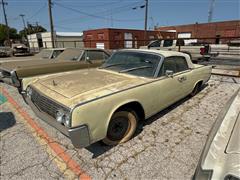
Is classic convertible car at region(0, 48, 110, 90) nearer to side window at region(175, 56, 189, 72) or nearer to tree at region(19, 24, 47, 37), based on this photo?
side window at region(175, 56, 189, 72)

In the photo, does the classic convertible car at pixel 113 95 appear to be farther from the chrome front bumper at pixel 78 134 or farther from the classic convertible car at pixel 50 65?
the classic convertible car at pixel 50 65

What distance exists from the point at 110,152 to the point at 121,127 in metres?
0.44

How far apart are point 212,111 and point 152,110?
6.30ft

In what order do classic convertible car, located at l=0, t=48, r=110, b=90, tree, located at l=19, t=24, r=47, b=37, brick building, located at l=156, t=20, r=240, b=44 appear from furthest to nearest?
1. tree, located at l=19, t=24, r=47, b=37
2. brick building, located at l=156, t=20, r=240, b=44
3. classic convertible car, located at l=0, t=48, r=110, b=90

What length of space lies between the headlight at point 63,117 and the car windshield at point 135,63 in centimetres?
168

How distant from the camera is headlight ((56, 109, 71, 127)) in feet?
7.29

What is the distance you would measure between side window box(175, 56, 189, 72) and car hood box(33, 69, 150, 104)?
133 cm

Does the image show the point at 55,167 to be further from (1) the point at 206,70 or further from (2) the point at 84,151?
(1) the point at 206,70

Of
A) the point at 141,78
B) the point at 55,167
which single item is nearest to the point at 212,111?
the point at 141,78

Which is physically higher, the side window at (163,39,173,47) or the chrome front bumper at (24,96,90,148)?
the side window at (163,39,173,47)

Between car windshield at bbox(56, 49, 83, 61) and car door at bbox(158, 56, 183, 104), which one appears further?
car windshield at bbox(56, 49, 83, 61)

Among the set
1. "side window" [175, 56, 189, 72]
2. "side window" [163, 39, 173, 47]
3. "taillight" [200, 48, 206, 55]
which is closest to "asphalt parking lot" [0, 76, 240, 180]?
"side window" [175, 56, 189, 72]

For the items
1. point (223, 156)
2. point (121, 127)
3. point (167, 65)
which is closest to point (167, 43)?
point (167, 65)

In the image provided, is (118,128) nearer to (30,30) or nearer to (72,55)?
(72,55)
